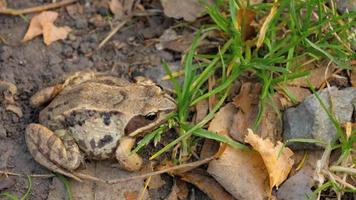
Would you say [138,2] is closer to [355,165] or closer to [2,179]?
[2,179]

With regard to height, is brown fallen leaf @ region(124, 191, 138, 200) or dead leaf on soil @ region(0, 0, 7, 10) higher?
dead leaf on soil @ region(0, 0, 7, 10)

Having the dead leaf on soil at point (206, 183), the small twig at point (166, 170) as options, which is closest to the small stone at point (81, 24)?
the small twig at point (166, 170)

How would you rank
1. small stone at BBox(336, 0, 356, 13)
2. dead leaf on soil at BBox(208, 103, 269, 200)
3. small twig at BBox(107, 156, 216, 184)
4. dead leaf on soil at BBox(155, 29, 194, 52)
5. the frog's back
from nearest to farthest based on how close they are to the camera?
dead leaf on soil at BBox(208, 103, 269, 200) < small twig at BBox(107, 156, 216, 184) < the frog's back < small stone at BBox(336, 0, 356, 13) < dead leaf on soil at BBox(155, 29, 194, 52)

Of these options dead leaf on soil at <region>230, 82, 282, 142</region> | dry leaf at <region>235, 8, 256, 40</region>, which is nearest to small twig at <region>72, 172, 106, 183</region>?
dead leaf on soil at <region>230, 82, 282, 142</region>

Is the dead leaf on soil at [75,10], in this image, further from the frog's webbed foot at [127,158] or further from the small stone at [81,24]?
the frog's webbed foot at [127,158]

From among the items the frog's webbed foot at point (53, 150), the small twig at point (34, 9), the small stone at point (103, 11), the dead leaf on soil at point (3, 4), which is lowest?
the frog's webbed foot at point (53, 150)

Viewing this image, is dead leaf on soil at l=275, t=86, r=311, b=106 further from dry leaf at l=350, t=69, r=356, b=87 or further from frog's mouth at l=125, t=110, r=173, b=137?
frog's mouth at l=125, t=110, r=173, b=137

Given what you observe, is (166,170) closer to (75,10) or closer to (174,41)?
(174,41)
